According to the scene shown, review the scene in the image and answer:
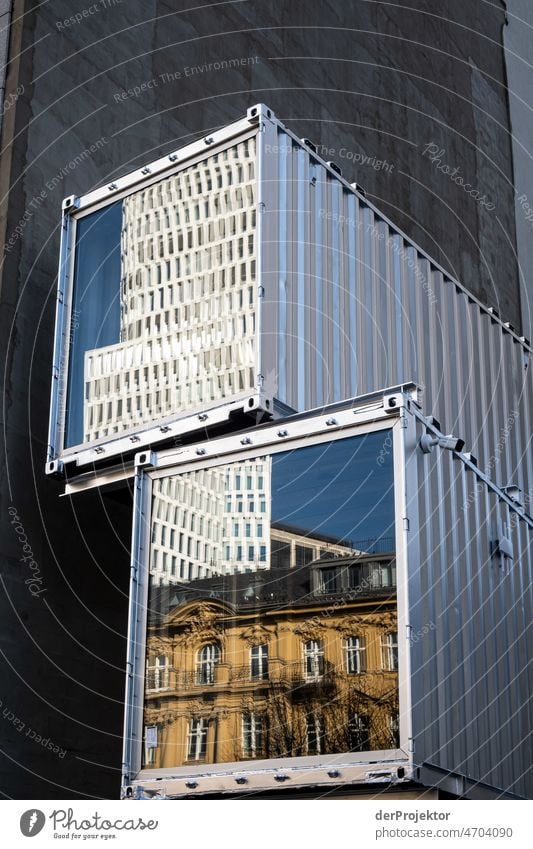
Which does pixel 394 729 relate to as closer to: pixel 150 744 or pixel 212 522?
pixel 150 744

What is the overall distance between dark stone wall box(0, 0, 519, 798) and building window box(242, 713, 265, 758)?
156 inches

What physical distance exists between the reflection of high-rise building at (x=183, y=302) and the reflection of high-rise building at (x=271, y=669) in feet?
9.37

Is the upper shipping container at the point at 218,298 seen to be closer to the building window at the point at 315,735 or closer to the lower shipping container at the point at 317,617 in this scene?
the lower shipping container at the point at 317,617

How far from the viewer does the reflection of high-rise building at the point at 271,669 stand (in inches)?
477

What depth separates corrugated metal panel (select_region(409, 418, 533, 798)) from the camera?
40.8 ft

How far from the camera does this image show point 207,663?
13.1 m

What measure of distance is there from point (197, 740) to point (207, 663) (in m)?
0.77

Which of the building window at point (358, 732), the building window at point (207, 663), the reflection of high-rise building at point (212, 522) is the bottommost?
the building window at point (358, 732)

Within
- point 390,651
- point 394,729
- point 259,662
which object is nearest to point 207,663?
point 259,662

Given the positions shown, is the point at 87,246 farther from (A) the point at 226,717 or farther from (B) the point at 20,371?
(A) the point at 226,717

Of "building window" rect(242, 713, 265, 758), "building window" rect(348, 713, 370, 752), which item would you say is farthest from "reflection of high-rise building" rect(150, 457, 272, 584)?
"building window" rect(348, 713, 370, 752)

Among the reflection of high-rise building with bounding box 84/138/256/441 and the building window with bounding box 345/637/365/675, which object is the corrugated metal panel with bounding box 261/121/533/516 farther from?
the building window with bounding box 345/637/365/675

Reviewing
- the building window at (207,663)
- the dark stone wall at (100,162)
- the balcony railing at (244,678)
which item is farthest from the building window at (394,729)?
the dark stone wall at (100,162)
